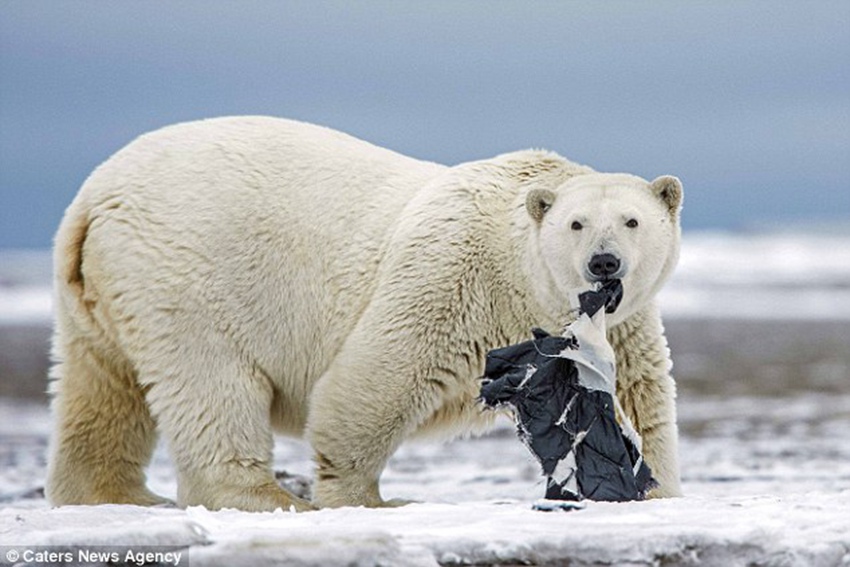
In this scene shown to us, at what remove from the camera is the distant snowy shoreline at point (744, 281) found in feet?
112

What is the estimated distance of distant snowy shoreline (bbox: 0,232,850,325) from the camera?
112ft

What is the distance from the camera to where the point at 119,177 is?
218 inches

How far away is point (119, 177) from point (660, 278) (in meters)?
2.17

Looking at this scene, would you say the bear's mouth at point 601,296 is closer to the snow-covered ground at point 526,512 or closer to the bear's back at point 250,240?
the snow-covered ground at point 526,512

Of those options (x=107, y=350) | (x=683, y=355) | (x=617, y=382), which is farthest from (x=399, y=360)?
(x=683, y=355)

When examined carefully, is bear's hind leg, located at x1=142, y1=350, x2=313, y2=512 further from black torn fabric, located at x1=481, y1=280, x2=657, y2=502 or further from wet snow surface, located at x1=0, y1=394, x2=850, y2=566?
black torn fabric, located at x1=481, y1=280, x2=657, y2=502

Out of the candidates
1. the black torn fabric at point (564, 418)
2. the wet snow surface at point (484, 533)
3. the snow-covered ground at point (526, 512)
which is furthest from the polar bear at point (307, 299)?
the wet snow surface at point (484, 533)


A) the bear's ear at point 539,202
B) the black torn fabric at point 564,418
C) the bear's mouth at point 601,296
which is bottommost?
the black torn fabric at point 564,418

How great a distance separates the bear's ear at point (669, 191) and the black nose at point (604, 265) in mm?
520

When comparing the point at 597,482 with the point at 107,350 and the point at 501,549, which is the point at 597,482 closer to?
the point at 501,549

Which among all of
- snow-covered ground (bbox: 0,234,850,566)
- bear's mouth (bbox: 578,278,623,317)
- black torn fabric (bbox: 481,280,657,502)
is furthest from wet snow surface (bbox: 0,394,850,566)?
bear's mouth (bbox: 578,278,623,317)

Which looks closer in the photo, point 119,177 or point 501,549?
point 501,549

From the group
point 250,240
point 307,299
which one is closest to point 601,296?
point 307,299

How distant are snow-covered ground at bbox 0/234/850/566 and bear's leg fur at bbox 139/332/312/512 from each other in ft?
2.33
